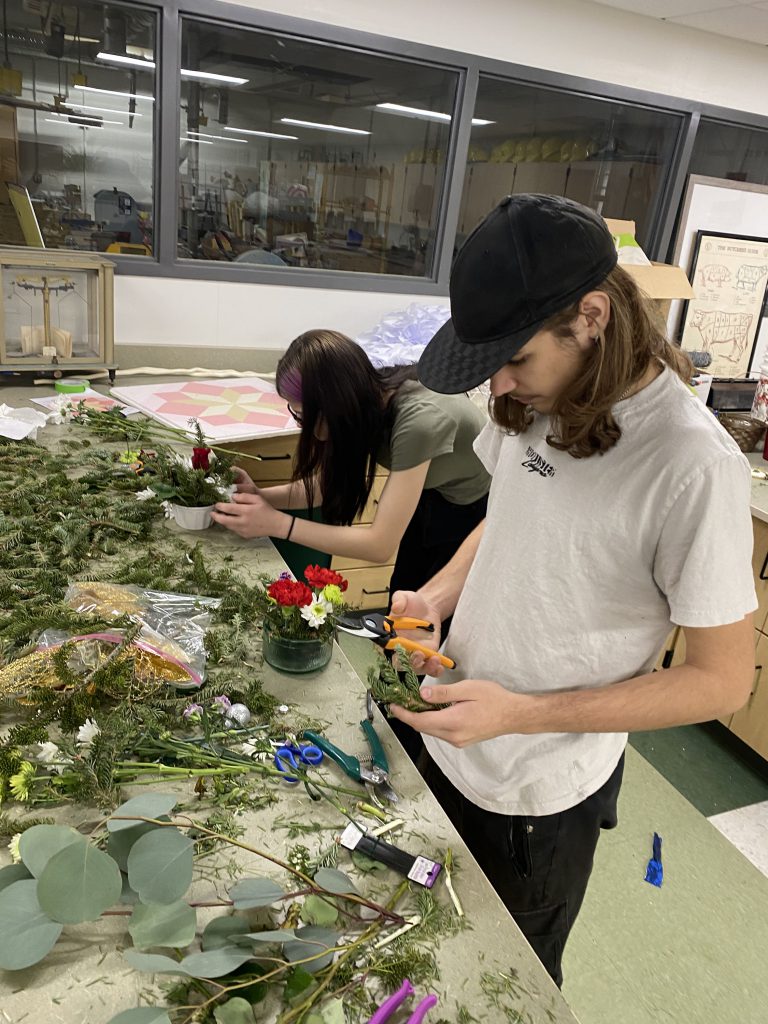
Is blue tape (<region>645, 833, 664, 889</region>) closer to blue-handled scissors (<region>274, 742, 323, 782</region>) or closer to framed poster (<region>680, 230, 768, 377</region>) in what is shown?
blue-handled scissors (<region>274, 742, 323, 782</region>)

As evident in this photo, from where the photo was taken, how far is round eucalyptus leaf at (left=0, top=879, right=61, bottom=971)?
67cm

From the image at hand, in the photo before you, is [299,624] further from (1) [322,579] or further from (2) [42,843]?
(2) [42,843]

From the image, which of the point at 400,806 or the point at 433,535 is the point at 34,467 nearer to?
the point at 433,535

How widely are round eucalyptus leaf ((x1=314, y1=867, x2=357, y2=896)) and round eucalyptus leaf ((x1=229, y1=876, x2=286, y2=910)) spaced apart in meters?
0.04

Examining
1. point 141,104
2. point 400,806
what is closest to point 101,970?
point 400,806

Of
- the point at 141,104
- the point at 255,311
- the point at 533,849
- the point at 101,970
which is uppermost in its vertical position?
the point at 141,104

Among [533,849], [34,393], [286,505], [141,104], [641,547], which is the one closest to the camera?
[641,547]

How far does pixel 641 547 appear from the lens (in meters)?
0.92

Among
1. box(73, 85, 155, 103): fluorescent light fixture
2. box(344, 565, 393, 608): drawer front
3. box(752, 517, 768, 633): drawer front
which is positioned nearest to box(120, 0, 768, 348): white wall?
box(73, 85, 155, 103): fluorescent light fixture

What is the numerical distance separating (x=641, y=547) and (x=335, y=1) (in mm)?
3074

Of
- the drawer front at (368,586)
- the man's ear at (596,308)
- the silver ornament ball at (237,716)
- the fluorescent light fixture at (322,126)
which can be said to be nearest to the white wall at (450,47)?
the fluorescent light fixture at (322,126)

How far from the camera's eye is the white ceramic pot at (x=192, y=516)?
164 cm

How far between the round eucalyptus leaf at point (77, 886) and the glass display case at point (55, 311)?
2.26m

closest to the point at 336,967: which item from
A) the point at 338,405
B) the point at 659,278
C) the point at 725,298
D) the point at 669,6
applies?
the point at 338,405
